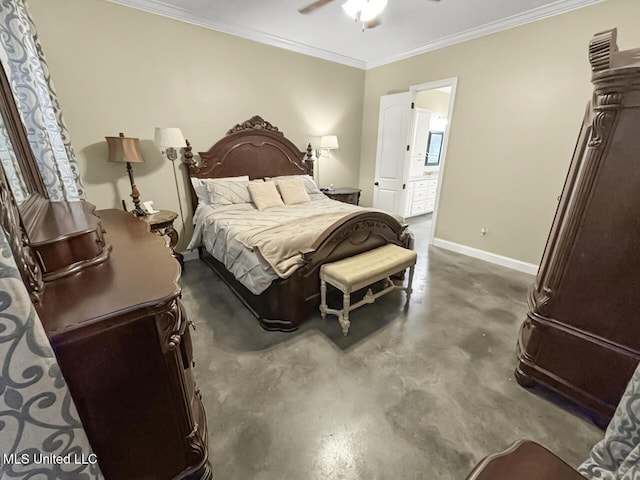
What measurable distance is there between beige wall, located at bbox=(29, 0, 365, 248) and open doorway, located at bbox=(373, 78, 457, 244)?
1.34m

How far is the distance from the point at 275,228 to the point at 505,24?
11.3 feet

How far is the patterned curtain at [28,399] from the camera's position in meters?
0.56

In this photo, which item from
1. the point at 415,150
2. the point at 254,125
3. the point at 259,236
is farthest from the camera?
the point at 415,150

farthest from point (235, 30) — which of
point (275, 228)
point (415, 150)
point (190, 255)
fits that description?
point (415, 150)

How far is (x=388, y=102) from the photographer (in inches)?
172

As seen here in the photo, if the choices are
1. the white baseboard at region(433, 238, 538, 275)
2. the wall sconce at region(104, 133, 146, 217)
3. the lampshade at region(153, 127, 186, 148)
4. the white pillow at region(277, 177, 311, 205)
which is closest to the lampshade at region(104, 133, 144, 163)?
the wall sconce at region(104, 133, 146, 217)

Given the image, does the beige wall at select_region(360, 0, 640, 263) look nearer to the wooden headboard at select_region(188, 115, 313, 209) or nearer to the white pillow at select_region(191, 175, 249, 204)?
the wooden headboard at select_region(188, 115, 313, 209)

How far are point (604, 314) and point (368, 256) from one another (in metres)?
1.49

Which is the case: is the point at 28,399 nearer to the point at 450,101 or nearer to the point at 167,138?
Answer: the point at 167,138

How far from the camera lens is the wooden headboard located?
349 centimetres

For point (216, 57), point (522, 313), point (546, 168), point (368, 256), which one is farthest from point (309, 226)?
point (546, 168)

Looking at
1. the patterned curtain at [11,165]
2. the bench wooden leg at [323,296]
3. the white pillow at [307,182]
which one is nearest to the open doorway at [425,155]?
the white pillow at [307,182]

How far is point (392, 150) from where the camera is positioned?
453 centimetres

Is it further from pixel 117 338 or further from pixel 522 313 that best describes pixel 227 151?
pixel 522 313
